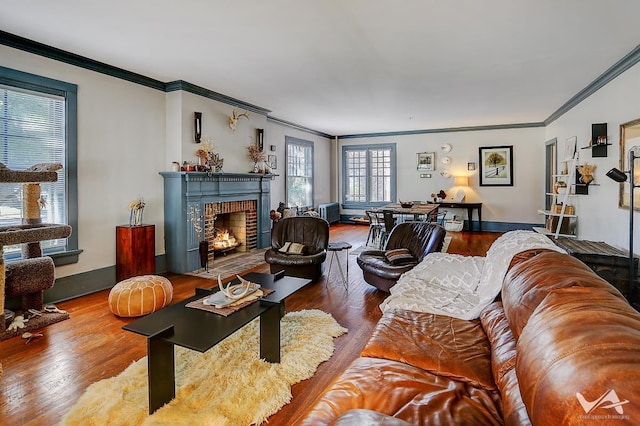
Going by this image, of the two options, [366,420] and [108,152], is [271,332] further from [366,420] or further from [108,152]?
[108,152]

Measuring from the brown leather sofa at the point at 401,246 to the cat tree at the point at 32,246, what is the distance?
303 centimetres

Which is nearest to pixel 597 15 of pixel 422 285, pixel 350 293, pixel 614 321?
pixel 422 285

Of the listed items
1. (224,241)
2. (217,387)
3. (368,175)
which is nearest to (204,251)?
(224,241)

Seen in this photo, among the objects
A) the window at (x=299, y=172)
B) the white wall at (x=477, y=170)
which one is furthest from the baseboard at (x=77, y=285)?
the white wall at (x=477, y=170)

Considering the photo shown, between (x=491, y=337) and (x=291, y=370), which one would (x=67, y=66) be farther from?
(x=491, y=337)


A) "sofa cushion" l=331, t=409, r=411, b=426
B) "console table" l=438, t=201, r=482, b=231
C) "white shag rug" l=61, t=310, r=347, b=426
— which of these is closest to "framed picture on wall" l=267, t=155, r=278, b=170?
"console table" l=438, t=201, r=482, b=231

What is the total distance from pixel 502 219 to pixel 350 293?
664cm

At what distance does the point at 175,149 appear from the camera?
5082 mm

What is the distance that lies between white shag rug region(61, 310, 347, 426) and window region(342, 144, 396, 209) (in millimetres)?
7880

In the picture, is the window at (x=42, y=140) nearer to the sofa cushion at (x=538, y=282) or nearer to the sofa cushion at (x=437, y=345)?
the sofa cushion at (x=437, y=345)

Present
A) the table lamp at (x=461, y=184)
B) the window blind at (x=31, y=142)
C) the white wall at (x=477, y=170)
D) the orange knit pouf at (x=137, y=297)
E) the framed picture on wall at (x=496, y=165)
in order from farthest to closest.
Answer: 1. the table lamp at (x=461, y=184)
2. the framed picture on wall at (x=496, y=165)
3. the white wall at (x=477, y=170)
4. the window blind at (x=31, y=142)
5. the orange knit pouf at (x=137, y=297)

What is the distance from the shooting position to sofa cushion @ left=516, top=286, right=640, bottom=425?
73 centimetres

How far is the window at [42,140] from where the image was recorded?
11.4 ft

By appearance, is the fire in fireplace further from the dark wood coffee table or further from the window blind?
the dark wood coffee table
